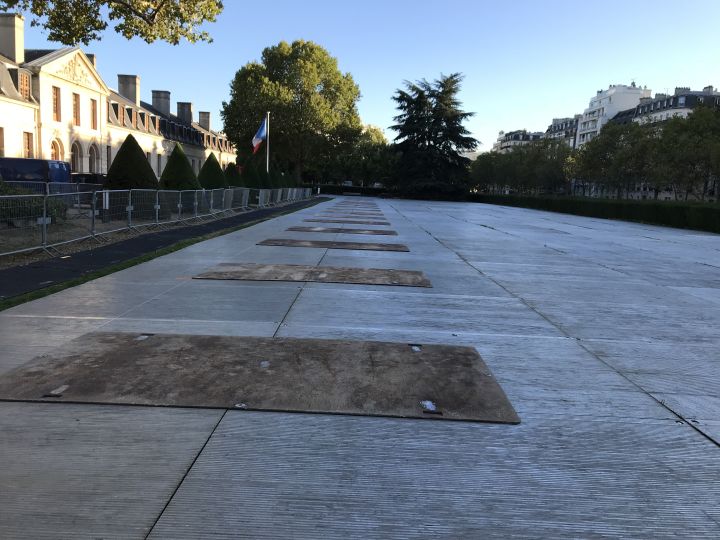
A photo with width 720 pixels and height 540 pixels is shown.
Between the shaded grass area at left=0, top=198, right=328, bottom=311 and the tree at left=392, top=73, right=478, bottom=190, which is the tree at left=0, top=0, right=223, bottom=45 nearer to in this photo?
the shaded grass area at left=0, top=198, right=328, bottom=311

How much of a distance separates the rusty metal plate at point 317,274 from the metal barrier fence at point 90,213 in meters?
3.81

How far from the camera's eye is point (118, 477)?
121 inches

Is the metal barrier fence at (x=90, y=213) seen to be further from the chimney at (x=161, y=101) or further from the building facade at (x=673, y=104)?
the building facade at (x=673, y=104)

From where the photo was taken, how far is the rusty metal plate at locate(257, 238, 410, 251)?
15016 mm

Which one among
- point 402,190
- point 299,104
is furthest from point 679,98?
point 299,104

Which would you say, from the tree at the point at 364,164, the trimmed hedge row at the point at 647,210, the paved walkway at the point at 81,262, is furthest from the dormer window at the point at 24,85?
the tree at the point at 364,164

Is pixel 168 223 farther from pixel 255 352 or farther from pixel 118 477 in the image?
pixel 118 477

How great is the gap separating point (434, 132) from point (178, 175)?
59753 millimetres

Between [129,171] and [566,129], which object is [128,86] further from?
[566,129]

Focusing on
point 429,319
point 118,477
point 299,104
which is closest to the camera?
point 118,477

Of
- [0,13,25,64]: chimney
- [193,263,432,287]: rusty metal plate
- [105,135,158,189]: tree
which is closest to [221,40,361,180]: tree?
[0,13,25,64]: chimney

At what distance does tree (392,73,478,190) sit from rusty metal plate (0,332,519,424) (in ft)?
240

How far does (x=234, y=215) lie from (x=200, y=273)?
16912 mm

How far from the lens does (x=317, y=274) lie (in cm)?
1027
